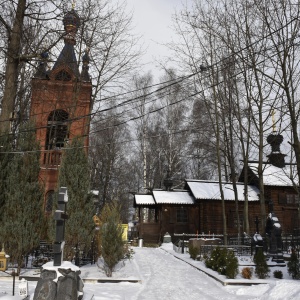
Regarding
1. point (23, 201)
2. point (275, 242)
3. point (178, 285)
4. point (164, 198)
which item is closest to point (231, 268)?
point (178, 285)

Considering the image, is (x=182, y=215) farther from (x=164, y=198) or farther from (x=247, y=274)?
(x=247, y=274)

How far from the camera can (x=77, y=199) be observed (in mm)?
12312

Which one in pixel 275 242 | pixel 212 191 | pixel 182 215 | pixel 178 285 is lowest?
pixel 178 285

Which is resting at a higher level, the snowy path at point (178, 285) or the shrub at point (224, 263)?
the shrub at point (224, 263)

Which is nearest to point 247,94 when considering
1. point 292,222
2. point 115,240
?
point 115,240

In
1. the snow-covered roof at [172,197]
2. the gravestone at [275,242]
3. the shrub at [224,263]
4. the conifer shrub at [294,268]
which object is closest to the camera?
the conifer shrub at [294,268]

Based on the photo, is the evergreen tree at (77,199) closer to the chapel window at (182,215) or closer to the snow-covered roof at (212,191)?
the snow-covered roof at (212,191)

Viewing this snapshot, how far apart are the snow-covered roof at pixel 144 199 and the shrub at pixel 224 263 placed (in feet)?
47.5

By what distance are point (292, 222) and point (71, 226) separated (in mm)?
21938

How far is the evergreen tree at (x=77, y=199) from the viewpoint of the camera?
11.9 m

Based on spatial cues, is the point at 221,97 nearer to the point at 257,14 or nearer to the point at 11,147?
the point at 257,14

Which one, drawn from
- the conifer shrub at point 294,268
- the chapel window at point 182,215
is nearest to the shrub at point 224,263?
the conifer shrub at point 294,268

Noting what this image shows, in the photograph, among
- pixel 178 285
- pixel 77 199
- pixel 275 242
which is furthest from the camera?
pixel 275 242

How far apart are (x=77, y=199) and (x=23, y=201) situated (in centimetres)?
185
